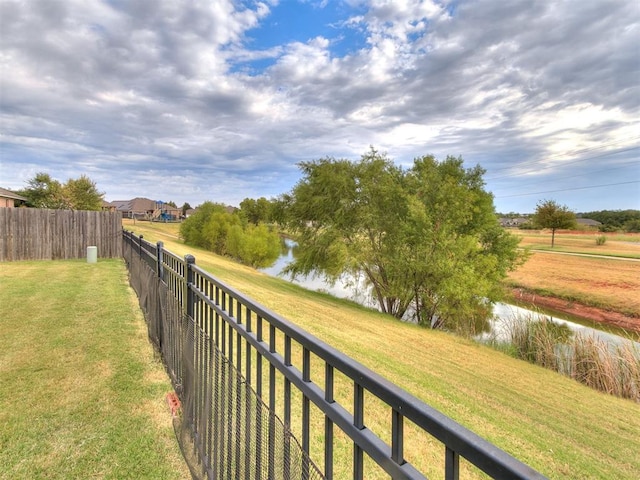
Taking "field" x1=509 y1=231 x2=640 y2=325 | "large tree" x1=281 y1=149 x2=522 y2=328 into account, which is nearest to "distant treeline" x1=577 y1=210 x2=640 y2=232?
"field" x1=509 y1=231 x2=640 y2=325

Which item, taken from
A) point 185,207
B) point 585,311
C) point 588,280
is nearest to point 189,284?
point 585,311

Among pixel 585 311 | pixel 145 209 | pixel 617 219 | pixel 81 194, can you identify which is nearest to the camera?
pixel 585 311

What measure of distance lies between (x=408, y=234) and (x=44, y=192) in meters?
26.3

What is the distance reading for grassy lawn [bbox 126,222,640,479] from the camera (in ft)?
12.5

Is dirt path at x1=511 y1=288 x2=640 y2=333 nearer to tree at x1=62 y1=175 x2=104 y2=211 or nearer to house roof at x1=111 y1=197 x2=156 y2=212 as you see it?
tree at x1=62 y1=175 x2=104 y2=211

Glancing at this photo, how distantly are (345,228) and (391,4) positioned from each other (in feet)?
29.7

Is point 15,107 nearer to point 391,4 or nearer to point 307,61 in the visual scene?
point 307,61

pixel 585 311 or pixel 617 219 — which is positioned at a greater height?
pixel 617 219

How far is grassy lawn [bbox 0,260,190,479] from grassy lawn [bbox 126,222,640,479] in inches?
61.0

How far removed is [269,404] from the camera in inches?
55.1

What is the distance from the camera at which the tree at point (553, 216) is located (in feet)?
107

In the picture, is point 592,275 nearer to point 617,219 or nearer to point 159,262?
point 617,219

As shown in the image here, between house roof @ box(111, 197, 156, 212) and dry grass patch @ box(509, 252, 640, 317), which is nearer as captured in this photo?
dry grass patch @ box(509, 252, 640, 317)

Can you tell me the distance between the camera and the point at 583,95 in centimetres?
2428
